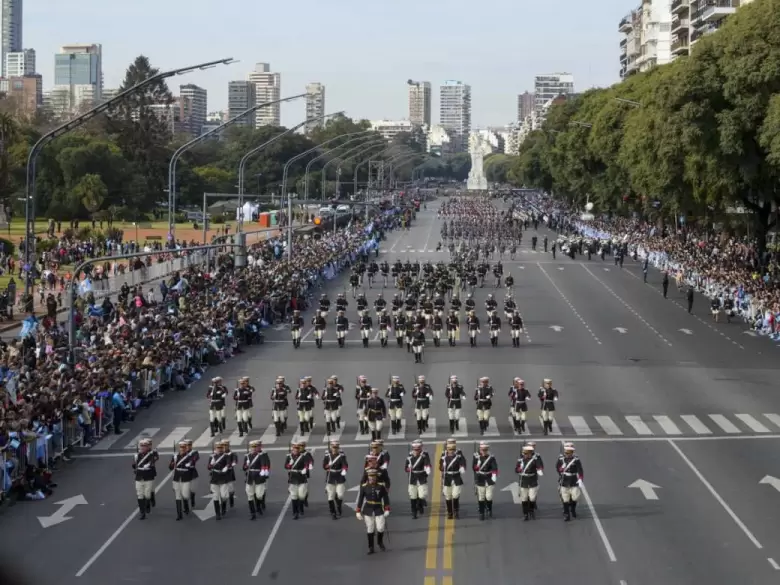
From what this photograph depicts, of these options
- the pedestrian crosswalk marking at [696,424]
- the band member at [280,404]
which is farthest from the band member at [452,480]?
the pedestrian crosswalk marking at [696,424]

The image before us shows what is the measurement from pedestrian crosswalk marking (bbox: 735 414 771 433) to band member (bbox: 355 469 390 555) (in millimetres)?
12876

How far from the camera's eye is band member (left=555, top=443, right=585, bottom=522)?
2162cm

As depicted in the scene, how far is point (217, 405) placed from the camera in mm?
29391

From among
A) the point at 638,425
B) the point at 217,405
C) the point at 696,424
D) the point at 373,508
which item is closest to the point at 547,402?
the point at 638,425

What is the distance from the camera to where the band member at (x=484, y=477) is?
21.7 meters

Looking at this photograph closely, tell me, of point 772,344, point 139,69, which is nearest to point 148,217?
point 139,69

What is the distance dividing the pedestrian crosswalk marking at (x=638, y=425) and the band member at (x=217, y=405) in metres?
9.30

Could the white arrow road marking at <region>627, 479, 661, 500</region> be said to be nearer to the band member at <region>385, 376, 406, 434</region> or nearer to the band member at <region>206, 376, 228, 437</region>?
the band member at <region>385, 376, 406, 434</region>

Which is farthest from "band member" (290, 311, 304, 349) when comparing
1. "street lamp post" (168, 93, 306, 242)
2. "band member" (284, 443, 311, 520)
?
"band member" (284, 443, 311, 520)

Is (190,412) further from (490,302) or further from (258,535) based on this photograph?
(490,302)

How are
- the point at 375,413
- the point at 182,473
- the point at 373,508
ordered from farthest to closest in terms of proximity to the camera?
the point at 375,413, the point at 182,473, the point at 373,508

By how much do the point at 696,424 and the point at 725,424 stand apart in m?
0.67

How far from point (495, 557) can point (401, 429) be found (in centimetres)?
1037

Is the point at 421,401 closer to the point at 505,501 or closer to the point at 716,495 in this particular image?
the point at 505,501
